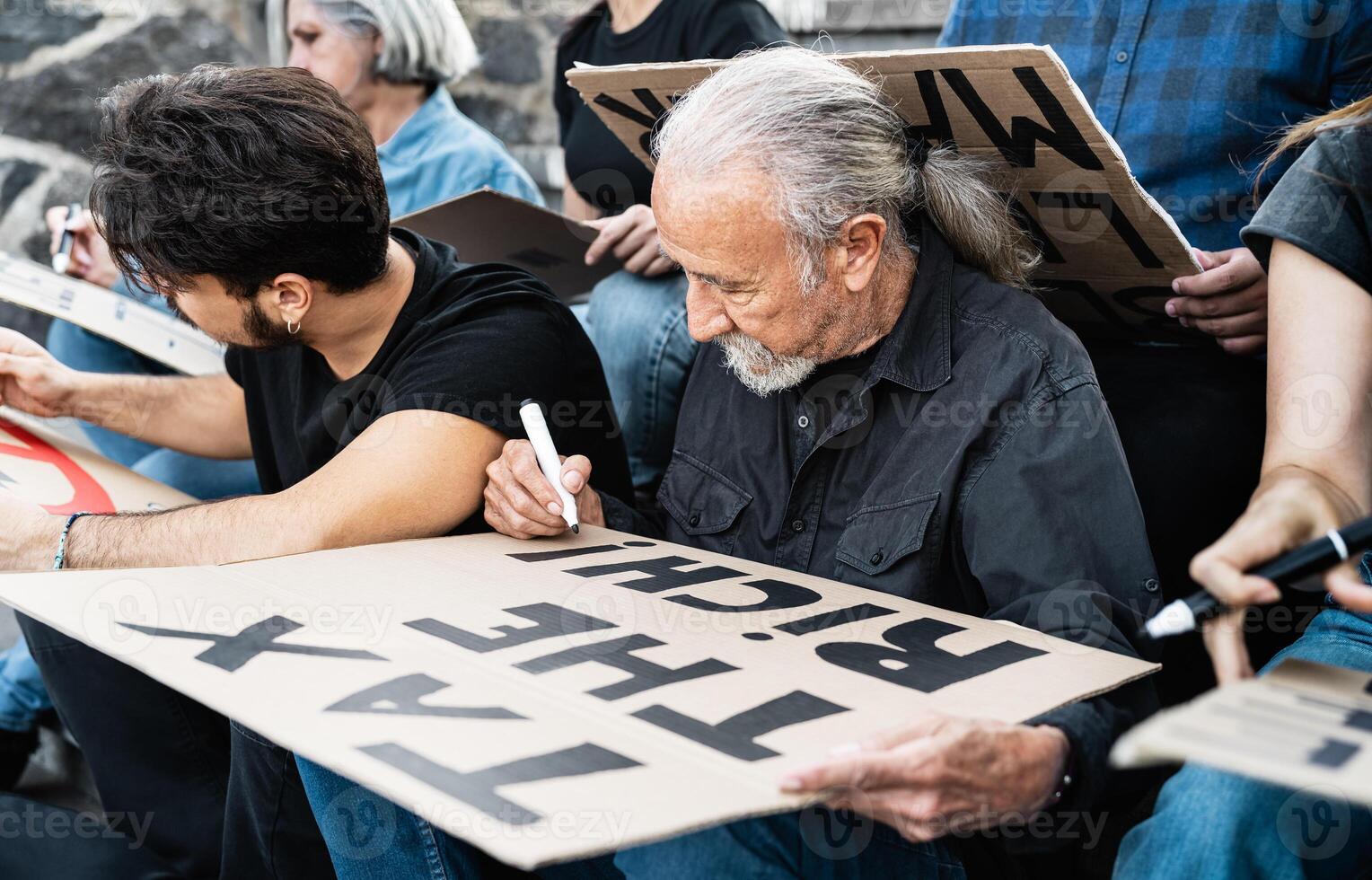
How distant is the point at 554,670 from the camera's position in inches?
48.1

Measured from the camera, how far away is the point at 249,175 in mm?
1860

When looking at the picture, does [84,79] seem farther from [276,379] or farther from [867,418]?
[867,418]

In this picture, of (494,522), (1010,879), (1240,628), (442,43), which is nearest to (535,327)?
(494,522)

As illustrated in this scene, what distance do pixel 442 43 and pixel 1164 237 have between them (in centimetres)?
212

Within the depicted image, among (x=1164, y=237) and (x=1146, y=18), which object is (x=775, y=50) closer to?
Answer: (x=1164, y=237)

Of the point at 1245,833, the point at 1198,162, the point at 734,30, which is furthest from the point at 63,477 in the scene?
the point at 1198,162

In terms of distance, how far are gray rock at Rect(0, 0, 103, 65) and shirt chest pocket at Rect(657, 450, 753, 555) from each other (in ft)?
9.67

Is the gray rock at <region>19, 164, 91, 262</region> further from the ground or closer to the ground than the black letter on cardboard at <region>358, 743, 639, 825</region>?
closer to the ground

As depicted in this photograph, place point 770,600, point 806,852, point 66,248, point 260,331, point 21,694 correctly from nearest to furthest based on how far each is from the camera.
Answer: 1. point 806,852
2. point 770,600
3. point 260,331
4. point 21,694
5. point 66,248

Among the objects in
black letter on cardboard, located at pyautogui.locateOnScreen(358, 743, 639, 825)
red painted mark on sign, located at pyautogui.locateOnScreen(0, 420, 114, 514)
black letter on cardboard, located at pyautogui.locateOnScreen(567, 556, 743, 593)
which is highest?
black letter on cardboard, located at pyautogui.locateOnScreen(358, 743, 639, 825)

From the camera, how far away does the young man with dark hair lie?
173 centimetres

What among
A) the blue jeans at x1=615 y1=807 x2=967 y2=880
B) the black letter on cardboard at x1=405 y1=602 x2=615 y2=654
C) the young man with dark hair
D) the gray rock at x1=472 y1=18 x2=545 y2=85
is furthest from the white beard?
the gray rock at x1=472 y1=18 x2=545 y2=85

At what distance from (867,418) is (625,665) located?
1.87 ft

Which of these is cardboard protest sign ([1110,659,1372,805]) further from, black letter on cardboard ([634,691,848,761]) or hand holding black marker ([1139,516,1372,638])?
black letter on cardboard ([634,691,848,761])
